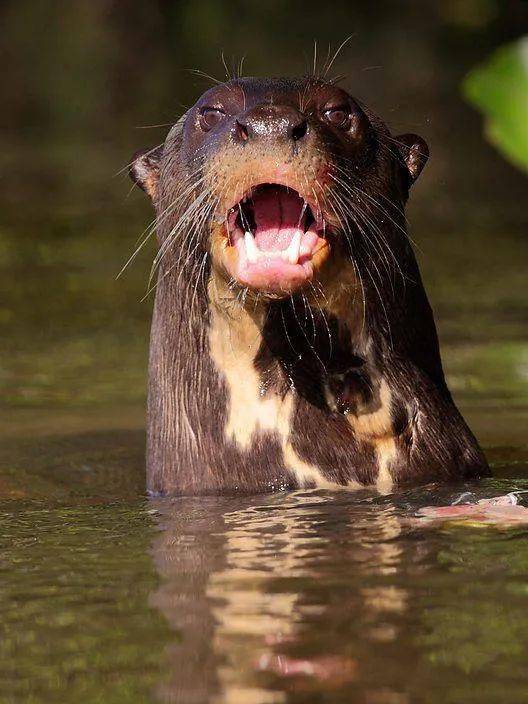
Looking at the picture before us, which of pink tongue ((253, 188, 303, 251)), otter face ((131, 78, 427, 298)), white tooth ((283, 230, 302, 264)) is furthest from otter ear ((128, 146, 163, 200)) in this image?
white tooth ((283, 230, 302, 264))

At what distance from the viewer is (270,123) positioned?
4.66 meters

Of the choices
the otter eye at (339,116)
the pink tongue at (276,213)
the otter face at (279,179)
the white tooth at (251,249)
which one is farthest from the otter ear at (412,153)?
the white tooth at (251,249)

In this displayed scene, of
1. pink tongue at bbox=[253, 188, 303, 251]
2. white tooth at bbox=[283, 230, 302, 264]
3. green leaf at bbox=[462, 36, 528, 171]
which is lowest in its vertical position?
green leaf at bbox=[462, 36, 528, 171]

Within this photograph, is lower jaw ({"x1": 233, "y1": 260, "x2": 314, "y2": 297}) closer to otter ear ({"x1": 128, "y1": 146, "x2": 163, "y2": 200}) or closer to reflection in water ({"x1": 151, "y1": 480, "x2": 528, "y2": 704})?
reflection in water ({"x1": 151, "y1": 480, "x2": 528, "y2": 704})

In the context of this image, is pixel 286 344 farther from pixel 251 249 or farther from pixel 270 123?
pixel 270 123

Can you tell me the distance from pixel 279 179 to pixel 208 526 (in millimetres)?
967

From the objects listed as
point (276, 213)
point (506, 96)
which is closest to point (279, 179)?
point (276, 213)

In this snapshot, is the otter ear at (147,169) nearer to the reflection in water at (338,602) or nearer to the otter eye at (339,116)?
the otter eye at (339,116)

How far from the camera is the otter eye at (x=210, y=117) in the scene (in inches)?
205

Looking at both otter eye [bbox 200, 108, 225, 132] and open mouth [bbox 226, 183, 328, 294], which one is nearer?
open mouth [bbox 226, 183, 328, 294]

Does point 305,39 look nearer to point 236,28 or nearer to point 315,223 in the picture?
point 236,28

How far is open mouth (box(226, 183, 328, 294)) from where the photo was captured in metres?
4.75

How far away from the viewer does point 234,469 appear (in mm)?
5426

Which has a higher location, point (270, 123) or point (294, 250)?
point (270, 123)
